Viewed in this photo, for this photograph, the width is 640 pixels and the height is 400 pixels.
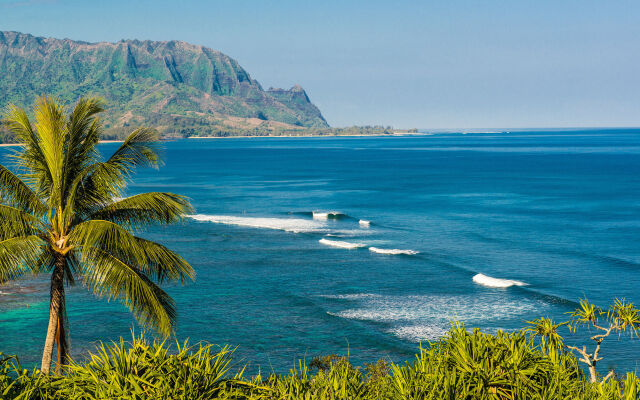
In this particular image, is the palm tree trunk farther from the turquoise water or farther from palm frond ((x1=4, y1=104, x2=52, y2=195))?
the turquoise water

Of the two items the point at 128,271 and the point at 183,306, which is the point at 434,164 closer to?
the point at 183,306

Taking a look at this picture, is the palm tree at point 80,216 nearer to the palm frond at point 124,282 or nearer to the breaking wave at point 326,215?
the palm frond at point 124,282

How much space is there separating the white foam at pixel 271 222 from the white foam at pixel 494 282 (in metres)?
26.4

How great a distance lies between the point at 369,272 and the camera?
176 feet

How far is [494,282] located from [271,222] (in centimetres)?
3556

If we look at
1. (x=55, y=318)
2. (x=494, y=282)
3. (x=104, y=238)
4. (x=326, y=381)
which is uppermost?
(x=104, y=238)

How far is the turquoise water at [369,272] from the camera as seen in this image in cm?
3878

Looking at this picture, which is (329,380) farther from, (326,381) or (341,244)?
(341,244)

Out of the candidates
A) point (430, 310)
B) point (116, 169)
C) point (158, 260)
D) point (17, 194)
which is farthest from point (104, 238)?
point (430, 310)

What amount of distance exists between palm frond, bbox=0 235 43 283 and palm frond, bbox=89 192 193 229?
2.35 m

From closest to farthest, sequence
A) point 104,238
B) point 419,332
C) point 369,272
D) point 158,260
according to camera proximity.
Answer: point 104,238 < point 158,260 < point 419,332 < point 369,272

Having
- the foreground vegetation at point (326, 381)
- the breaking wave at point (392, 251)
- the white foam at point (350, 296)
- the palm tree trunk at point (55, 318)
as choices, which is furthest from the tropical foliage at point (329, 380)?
the breaking wave at point (392, 251)

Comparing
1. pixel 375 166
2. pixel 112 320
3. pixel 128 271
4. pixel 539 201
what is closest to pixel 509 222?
pixel 539 201

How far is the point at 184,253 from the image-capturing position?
62.2 metres
